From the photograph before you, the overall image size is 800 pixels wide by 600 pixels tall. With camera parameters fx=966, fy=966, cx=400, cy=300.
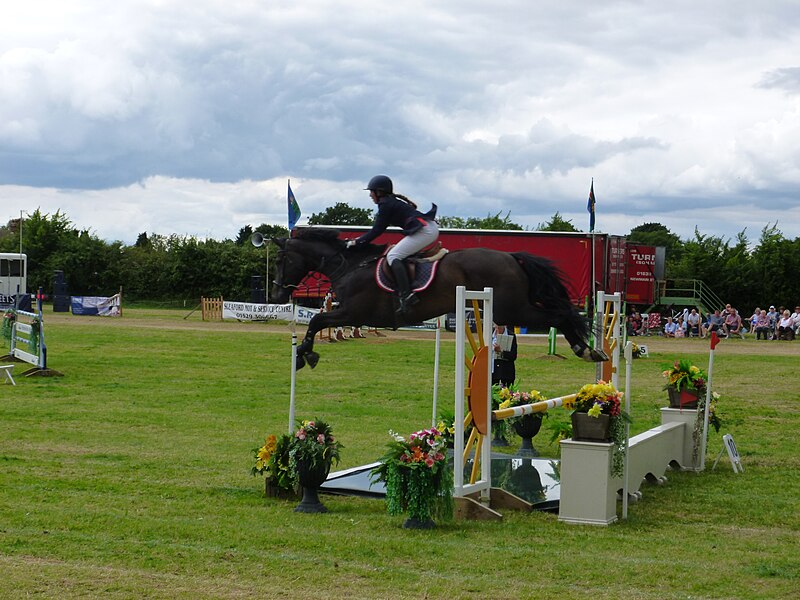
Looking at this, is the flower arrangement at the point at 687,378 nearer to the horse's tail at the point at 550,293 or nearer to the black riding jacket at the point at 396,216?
the horse's tail at the point at 550,293

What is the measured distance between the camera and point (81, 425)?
11.6m

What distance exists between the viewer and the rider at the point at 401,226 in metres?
8.43

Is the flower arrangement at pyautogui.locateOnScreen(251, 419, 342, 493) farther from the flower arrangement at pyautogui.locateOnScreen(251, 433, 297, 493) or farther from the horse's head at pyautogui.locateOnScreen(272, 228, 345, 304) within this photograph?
the horse's head at pyautogui.locateOnScreen(272, 228, 345, 304)

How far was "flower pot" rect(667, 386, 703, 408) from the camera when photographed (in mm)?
9992

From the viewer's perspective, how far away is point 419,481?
6.77 meters

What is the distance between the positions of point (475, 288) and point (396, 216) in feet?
3.11

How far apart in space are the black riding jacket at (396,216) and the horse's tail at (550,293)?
2.98 feet

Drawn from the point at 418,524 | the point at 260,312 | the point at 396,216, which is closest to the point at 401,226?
the point at 396,216

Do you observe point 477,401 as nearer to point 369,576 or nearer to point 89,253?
point 369,576

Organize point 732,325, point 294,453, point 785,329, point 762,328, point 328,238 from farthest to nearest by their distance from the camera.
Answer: point 732,325
point 762,328
point 785,329
point 328,238
point 294,453

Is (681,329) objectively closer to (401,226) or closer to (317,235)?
(317,235)

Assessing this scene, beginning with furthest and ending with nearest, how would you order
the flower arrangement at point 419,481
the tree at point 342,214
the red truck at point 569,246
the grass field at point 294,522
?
the tree at point 342,214, the red truck at point 569,246, the flower arrangement at point 419,481, the grass field at point 294,522

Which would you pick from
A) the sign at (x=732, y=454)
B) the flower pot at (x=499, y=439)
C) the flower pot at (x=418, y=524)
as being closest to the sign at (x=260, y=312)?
the flower pot at (x=499, y=439)

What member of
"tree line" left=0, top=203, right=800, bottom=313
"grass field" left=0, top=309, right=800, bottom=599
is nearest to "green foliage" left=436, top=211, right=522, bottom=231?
"tree line" left=0, top=203, right=800, bottom=313
